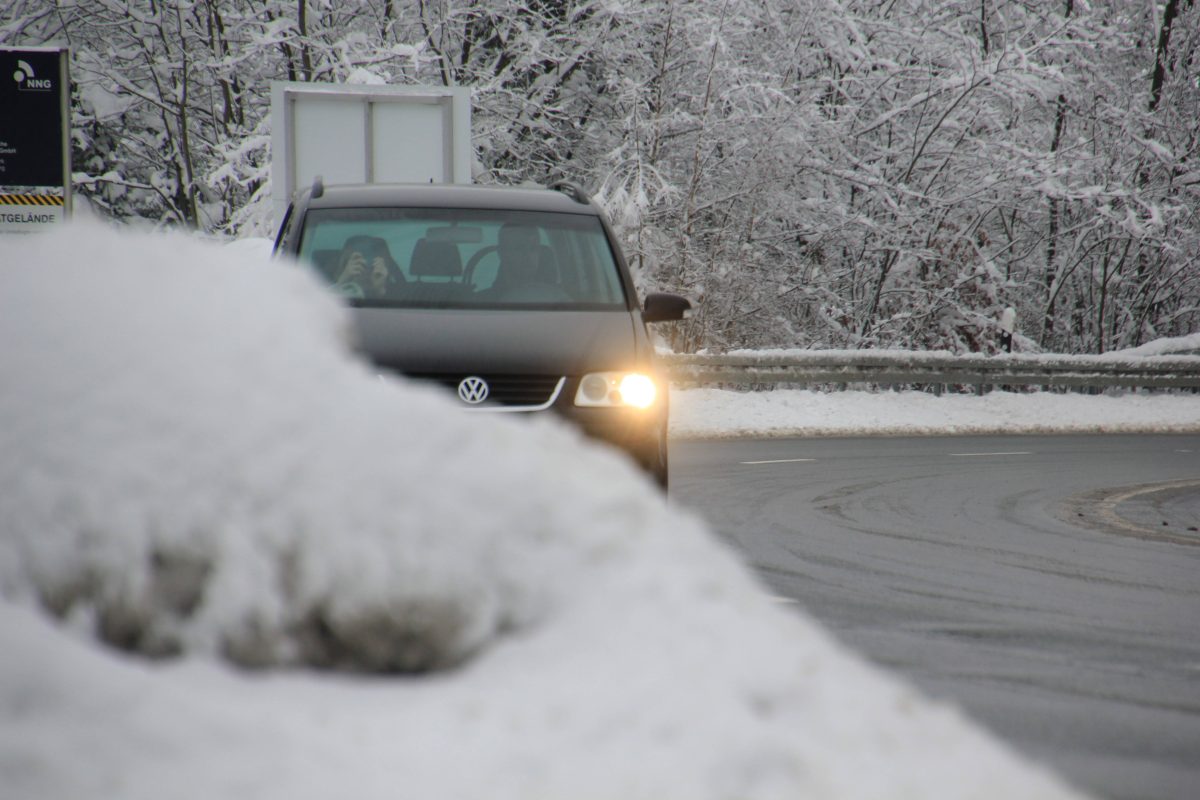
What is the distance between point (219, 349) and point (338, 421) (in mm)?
343

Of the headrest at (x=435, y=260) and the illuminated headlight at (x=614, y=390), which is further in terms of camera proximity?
the headrest at (x=435, y=260)

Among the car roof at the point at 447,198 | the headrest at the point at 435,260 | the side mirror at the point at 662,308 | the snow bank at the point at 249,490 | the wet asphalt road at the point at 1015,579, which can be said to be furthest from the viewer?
the car roof at the point at 447,198

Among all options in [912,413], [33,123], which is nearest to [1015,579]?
[912,413]

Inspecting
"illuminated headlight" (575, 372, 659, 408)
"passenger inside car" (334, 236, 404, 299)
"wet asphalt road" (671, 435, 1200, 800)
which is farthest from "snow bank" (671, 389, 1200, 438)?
"illuminated headlight" (575, 372, 659, 408)

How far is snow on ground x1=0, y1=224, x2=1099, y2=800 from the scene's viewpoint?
2.35 m

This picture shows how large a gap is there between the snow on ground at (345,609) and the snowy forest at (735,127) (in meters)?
17.7

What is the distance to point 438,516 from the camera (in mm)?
2848

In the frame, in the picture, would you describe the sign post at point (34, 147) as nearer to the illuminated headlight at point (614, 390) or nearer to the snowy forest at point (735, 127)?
the snowy forest at point (735, 127)

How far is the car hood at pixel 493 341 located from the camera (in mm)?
6160

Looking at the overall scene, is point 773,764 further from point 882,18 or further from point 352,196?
point 882,18

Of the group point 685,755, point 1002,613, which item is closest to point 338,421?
point 685,755

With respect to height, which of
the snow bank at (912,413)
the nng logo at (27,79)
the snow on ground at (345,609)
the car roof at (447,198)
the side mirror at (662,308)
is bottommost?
the snow bank at (912,413)

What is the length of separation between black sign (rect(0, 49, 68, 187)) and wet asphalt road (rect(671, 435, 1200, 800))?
386 inches

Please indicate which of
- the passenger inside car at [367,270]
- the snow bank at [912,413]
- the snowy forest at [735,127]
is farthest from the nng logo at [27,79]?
the passenger inside car at [367,270]
